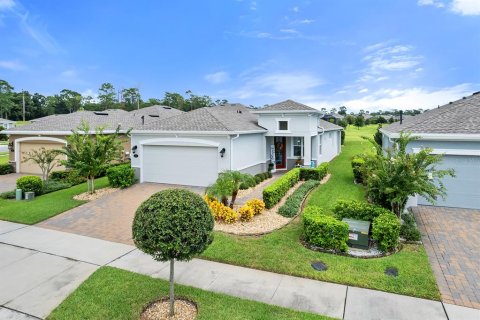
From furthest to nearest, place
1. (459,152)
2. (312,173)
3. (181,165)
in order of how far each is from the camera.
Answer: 1. (312,173)
2. (181,165)
3. (459,152)

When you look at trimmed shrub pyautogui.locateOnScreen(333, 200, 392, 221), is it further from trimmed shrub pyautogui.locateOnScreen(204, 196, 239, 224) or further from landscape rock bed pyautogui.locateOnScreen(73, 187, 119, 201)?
landscape rock bed pyautogui.locateOnScreen(73, 187, 119, 201)

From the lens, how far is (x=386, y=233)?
8031 mm

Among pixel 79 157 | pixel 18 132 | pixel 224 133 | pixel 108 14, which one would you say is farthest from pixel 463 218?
pixel 18 132

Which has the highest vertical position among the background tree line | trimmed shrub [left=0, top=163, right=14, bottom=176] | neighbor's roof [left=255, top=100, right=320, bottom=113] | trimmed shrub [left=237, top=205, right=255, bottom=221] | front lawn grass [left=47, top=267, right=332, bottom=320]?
the background tree line

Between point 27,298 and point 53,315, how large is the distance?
3.64 ft

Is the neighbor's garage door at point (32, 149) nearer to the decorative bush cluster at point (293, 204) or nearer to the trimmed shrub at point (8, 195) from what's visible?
the trimmed shrub at point (8, 195)

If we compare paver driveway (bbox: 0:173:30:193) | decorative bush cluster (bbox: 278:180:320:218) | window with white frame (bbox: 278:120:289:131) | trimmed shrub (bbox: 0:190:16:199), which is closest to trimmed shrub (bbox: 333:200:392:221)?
decorative bush cluster (bbox: 278:180:320:218)

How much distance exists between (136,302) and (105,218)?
653cm

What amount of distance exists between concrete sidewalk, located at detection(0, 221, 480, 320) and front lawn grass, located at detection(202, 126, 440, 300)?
0.79ft

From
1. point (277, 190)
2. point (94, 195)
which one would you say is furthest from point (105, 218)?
point (277, 190)

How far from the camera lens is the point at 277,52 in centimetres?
2470

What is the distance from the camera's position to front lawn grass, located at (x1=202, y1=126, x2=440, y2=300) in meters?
6.48

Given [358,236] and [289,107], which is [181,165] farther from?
[358,236]

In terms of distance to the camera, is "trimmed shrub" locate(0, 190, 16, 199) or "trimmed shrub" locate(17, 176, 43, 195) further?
"trimmed shrub" locate(0, 190, 16, 199)
